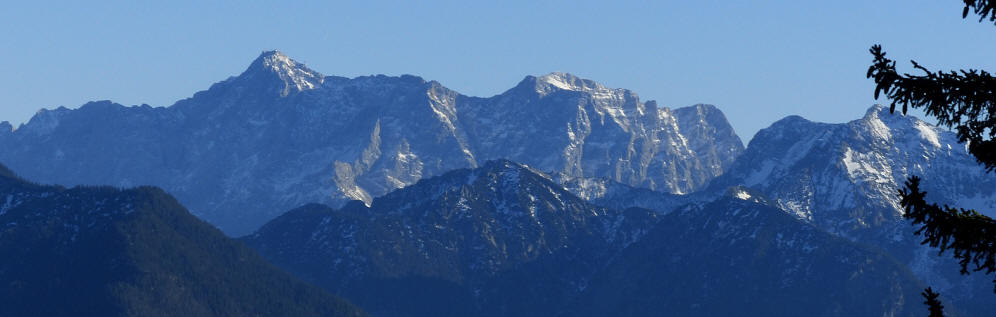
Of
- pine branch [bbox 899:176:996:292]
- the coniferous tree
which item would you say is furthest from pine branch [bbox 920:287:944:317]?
pine branch [bbox 899:176:996:292]

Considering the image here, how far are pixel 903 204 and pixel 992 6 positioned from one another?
5279mm

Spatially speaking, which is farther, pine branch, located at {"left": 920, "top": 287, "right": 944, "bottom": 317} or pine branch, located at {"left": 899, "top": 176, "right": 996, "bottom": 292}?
pine branch, located at {"left": 899, "top": 176, "right": 996, "bottom": 292}

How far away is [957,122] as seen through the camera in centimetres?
3584

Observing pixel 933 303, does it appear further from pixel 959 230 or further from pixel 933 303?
Result: pixel 959 230

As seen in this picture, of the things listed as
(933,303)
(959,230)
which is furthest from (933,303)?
(959,230)

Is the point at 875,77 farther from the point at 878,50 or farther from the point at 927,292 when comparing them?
the point at 927,292

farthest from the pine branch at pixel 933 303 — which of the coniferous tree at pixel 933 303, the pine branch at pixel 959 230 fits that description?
the pine branch at pixel 959 230

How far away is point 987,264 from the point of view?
113 feet

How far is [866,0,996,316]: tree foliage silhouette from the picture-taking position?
34344 mm

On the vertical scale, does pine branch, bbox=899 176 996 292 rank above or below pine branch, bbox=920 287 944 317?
above

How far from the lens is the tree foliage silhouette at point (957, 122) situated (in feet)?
113

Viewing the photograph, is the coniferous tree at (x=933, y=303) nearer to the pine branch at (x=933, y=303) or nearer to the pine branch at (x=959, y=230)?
the pine branch at (x=933, y=303)

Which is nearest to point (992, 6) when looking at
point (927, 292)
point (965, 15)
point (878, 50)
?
point (965, 15)

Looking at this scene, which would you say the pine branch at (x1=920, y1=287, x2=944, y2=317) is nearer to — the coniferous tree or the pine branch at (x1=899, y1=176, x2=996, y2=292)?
the coniferous tree
